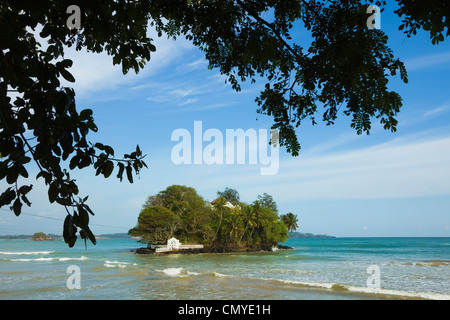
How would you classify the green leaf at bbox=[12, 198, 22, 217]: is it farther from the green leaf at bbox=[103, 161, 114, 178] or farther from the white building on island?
the white building on island

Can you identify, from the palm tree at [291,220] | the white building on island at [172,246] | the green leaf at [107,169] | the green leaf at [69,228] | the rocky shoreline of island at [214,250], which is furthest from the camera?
the palm tree at [291,220]

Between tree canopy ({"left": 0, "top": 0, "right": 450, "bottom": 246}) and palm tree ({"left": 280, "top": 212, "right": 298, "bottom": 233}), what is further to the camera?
palm tree ({"left": 280, "top": 212, "right": 298, "bottom": 233})

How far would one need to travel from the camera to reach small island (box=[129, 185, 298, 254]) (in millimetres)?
39719

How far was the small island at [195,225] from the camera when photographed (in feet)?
130

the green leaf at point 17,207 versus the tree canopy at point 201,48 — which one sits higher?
the tree canopy at point 201,48

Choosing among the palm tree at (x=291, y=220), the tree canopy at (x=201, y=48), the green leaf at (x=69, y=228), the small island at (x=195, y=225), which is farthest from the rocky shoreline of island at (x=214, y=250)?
the green leaf at (x=69, y=228)

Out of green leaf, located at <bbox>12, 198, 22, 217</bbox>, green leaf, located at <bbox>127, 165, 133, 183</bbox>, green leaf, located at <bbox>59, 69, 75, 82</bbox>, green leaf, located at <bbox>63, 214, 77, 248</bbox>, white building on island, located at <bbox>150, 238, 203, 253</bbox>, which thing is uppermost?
green leaf, located at <bbox>59, 69, 75, 82</bbox>

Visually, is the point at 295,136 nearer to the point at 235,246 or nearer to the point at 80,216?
the point at 80,216

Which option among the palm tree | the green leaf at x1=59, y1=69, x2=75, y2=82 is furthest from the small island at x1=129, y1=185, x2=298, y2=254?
the green leaf at x1=59, y1=69, x2=75, y2=82

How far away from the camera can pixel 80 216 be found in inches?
55.3

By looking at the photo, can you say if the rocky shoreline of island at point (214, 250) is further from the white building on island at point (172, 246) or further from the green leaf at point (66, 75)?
the green leaf at point (66, 75)

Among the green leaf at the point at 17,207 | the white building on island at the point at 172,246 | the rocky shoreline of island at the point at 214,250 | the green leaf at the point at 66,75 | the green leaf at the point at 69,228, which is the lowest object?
the rocky shoreline of island at the point at 214,250

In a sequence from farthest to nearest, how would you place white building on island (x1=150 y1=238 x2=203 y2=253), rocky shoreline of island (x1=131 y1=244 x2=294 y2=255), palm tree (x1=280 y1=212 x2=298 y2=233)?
palm tree (x1=280 y1=212 x2=298 y2=233), rocky shoreline of island (x1=131 y1=244 x2=294 y2=255), white building on island (x1=150 y1=238 x2=203 y2=253)
